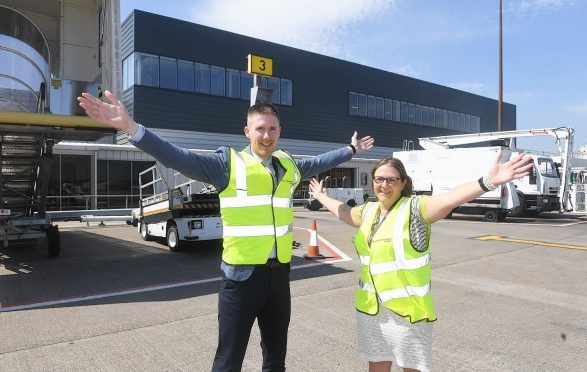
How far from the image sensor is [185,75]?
86.2 feet

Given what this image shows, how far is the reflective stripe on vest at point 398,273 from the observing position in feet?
7.91

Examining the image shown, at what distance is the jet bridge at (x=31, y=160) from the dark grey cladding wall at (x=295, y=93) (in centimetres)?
1436

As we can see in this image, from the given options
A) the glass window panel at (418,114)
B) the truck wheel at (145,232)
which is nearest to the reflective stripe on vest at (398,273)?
the truck wheel at (145,232)

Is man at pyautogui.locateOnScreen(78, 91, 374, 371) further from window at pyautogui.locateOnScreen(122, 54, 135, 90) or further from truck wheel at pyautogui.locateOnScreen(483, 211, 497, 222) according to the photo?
window at pyautogui.locateOnScreen(122, 54, 135, 90)

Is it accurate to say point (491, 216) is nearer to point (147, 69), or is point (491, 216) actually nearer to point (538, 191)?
point (538, 191)

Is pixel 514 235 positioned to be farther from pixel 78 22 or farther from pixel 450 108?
pixel 450 108

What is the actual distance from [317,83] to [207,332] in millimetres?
29863

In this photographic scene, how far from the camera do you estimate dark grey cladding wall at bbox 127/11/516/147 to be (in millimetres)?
25016

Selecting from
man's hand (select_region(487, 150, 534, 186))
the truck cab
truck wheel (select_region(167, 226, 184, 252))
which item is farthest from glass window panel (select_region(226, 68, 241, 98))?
man's hand (select_region(487, 150, 534, 186))

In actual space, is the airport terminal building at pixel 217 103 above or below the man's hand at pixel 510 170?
above

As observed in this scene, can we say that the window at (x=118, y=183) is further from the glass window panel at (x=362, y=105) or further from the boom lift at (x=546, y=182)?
the glass window panel at (x=362, y=105)

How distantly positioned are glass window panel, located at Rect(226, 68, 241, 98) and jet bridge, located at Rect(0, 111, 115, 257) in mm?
18892

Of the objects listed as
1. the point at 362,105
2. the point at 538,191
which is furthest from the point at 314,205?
the point at 362,105

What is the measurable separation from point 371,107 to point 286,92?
28.8 feet
